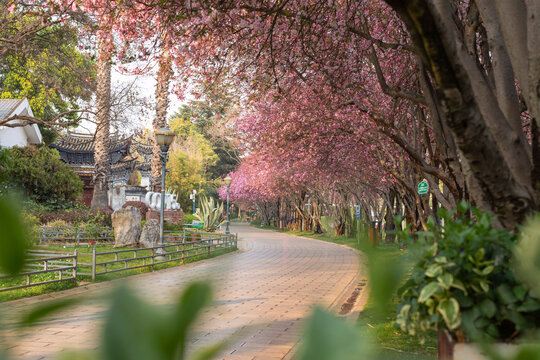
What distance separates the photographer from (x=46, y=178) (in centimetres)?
2480

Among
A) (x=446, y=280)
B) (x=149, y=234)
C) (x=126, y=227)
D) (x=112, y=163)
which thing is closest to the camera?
(x=446, y=280)

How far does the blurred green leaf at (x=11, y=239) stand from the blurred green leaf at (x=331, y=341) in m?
0.16

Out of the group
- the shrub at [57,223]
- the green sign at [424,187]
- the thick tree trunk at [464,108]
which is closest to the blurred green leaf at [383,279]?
the thick tree trunk at [464,108]

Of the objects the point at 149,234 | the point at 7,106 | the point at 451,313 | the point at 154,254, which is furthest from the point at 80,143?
the point at 451,313

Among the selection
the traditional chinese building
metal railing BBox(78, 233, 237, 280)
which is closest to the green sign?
metal railing BBox(78, 233, 237, 280)

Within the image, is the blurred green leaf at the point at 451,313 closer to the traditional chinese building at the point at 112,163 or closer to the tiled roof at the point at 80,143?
the traditional chinese building at the point at 112,163

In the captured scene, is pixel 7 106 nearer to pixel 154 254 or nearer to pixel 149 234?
pixel 149 234

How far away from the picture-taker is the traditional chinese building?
38.1m

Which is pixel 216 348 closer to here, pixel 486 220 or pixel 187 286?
pixel 187 286

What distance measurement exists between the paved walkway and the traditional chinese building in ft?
74.4

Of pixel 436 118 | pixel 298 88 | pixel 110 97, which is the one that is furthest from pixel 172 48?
pixel 110 97

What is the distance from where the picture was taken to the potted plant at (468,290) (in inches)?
102

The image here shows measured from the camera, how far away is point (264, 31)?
8.84m

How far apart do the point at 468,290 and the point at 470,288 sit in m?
0.03
